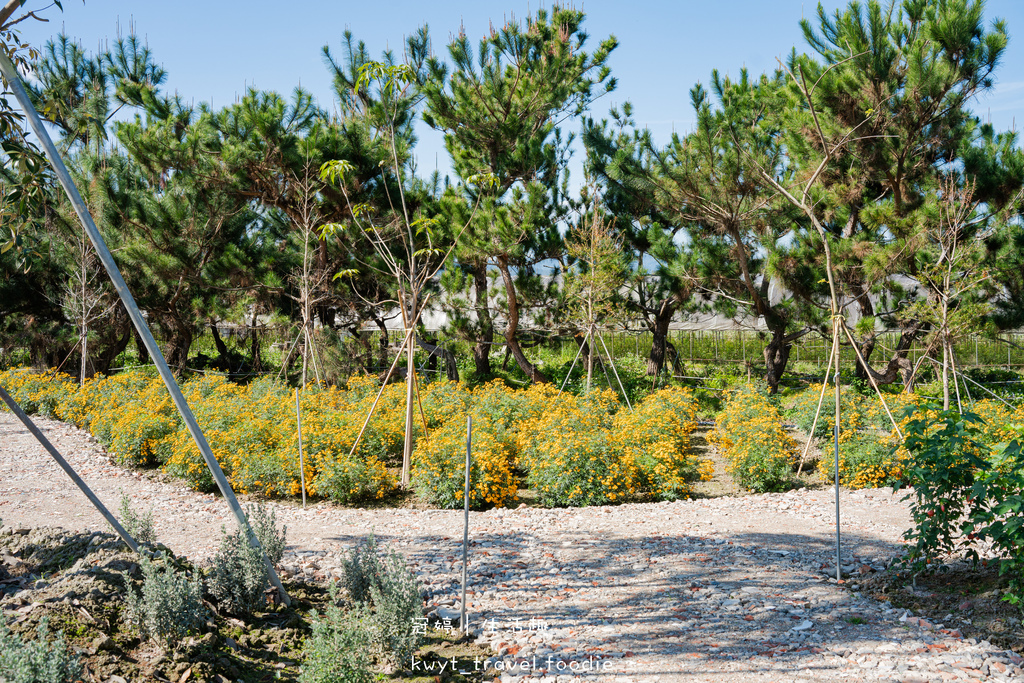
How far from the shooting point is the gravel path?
9.83 feet

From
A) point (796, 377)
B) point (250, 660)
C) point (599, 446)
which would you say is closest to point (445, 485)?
point (599, 446)

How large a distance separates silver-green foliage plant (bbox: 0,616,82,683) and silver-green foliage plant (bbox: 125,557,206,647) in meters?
0.52

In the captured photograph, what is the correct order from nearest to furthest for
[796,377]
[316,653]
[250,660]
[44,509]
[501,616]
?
[316,653] → [250,660] → [501,616] → [44,509] → [796,377]

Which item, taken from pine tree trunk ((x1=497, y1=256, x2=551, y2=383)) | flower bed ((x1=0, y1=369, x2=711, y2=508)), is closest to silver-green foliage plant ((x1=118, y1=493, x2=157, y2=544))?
flower bed ((x1=0, y1=369, x2=711, y2=508))

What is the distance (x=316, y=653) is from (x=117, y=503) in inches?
175

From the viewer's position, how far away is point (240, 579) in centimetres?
363

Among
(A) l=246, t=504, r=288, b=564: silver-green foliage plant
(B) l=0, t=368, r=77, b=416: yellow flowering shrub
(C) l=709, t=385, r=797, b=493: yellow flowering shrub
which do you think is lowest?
(A) l=246, t=504, r=288, b=564: silver-green foliage plant

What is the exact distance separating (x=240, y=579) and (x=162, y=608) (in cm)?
63

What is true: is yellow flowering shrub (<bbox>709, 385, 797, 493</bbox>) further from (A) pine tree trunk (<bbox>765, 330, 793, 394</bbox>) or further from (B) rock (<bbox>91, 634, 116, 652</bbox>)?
(B) rock (<bbox>91, 634, 116, 652</bbox>)

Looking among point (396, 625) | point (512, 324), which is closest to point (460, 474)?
point (396, 625)

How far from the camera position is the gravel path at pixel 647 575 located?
2996mm

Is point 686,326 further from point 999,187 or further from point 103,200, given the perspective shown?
point 103,200

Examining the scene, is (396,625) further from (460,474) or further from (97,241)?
(460,474)

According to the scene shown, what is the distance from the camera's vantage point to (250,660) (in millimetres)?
3205
